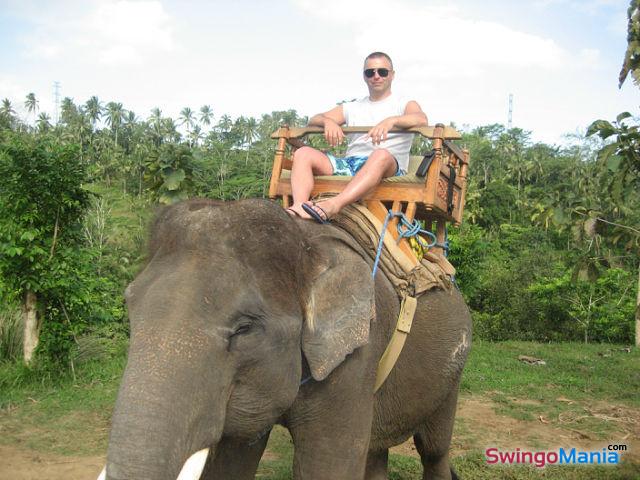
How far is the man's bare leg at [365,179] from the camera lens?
3191mm

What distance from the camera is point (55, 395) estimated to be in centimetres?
809

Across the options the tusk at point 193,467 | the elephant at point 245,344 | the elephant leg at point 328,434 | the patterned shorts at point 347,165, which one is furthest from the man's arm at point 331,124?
the tusk at point 193,467

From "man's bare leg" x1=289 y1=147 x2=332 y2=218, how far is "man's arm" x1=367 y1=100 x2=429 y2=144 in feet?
1.01

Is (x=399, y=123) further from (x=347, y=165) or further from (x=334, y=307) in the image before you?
(x=334, y=307)

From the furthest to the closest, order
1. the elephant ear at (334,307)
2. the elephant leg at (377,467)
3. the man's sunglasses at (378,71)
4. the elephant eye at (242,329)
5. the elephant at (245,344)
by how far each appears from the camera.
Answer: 1. the elephant leg at (377,467)
2. the man's sunglasses at (378,71)
3. the elephant ear at (334,307)
4. the elephant eye at (242,329)
5. the elephant at (245,344)

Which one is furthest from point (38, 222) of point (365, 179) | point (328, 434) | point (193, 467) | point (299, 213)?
point (193, 467)

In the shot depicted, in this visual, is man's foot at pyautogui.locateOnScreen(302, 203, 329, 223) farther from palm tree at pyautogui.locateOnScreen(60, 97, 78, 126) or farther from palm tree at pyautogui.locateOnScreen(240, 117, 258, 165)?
palm tree at pyautogui.locateOnScreen(60, 97, 78, 126)

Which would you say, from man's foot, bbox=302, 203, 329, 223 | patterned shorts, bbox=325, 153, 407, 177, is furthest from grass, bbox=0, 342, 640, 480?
man's foot, bbox=302, 203, 329, 223

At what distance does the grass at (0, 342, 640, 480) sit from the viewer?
19.1ft

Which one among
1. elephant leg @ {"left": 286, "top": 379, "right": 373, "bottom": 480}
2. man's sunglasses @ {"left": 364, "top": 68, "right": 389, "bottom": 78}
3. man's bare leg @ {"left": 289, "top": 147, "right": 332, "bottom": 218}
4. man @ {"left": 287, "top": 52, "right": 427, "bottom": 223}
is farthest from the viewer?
man's sunglasses @ {"left": 364, "top": 68, "right": 389, "bottom": 78}

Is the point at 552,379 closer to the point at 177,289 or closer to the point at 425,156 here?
the point at 425,156

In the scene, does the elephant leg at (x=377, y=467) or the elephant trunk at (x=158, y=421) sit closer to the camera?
the elephant trunk at (x=158, y=421)

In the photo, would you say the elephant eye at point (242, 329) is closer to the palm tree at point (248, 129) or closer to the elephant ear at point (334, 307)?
the elephant ear at point (334, 307)

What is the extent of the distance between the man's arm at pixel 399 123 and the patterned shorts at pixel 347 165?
23cm
